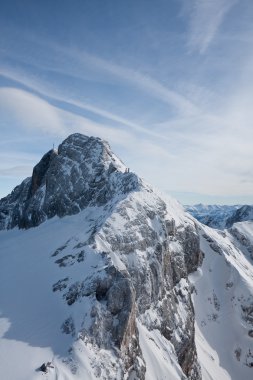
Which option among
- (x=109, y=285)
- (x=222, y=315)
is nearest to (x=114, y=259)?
(x=109, y=285)

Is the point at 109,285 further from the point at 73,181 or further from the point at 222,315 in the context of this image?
the point at 73,181

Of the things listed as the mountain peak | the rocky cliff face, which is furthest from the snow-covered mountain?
the mountain peak

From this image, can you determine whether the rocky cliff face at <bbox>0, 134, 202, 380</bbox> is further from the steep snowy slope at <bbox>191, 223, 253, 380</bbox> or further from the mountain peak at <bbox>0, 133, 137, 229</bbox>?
the steep snowy slope at <bbox>191, 223, 253, 380</bbox>

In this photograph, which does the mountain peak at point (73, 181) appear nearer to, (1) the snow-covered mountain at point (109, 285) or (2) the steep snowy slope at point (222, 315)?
(1) the snow-covered mountain at point (109, 285)

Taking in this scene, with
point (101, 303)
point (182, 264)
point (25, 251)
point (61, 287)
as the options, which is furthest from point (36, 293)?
point (182, 264)

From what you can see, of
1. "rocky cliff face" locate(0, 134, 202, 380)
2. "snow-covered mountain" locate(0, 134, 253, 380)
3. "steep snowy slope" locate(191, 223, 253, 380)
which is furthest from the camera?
"steep snowy slope" locate(191, 223, 253, 380)

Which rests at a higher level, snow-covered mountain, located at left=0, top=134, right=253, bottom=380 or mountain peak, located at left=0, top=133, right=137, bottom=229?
mountain peak, located at left=0, top=133, right=137, bottom=229
